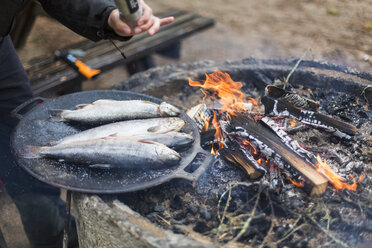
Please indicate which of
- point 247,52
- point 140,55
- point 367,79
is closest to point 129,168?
point 367,79

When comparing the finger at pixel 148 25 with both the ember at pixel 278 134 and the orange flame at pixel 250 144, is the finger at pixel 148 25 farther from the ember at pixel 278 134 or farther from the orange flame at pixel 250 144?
the orange flame at pixel 250 144

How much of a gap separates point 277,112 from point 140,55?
118 inches

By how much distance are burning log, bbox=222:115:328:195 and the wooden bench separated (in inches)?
108

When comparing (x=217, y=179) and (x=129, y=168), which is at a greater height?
(x=129, y=168)

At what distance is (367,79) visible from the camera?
3650mm

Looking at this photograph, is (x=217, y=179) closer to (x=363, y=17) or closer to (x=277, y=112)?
(x=277, y=112)

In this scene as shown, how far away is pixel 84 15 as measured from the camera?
301 centimetres

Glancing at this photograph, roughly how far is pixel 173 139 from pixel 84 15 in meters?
1.49

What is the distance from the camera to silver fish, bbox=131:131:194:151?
2.56 metres

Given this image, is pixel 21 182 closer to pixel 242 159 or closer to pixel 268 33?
pixel 242 159

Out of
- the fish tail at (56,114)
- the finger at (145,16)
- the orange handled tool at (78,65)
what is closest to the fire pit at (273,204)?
the fish tail at (56,114)

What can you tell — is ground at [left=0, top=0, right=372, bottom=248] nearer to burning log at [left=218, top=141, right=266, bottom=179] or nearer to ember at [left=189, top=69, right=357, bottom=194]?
ember at [left=189, top=69, right=357, bottom=194]

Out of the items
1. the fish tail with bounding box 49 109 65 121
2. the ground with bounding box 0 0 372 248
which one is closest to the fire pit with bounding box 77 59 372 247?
the fish tail with bounding box 49 109 65 121

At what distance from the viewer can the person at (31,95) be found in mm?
2932
